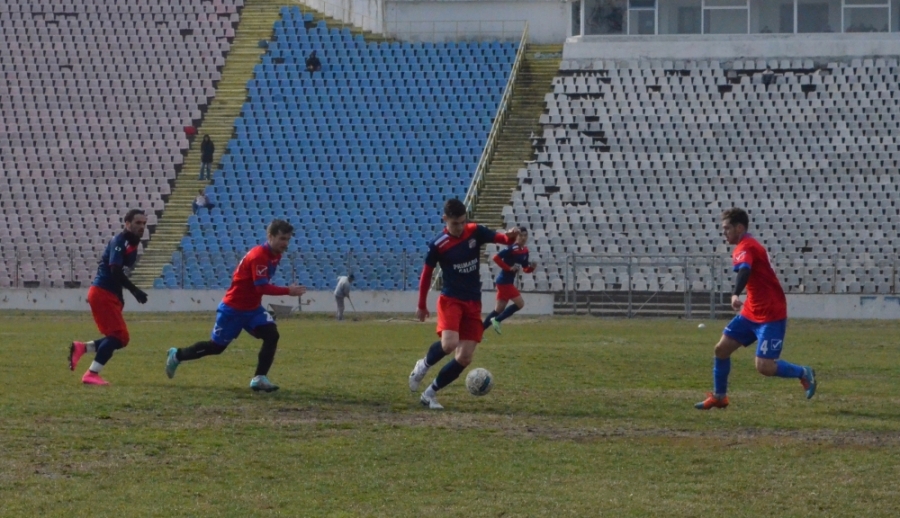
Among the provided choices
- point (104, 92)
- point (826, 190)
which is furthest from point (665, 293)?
point (104, 92)

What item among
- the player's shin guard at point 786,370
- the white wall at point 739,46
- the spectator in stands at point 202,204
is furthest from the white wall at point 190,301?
the player's shin guard at point 786,370

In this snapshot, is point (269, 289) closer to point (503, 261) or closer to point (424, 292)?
point (424, 292)

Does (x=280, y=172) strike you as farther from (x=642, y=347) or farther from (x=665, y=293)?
(x=642, y=347)

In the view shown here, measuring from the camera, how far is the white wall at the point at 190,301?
3612 centimetres

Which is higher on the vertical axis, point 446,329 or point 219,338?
point 446,329

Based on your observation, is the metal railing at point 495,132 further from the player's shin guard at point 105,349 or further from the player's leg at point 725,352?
the player's leg at point 725,352

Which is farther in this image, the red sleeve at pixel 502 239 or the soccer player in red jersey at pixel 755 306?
→ the red sleeve at pixel 502 239

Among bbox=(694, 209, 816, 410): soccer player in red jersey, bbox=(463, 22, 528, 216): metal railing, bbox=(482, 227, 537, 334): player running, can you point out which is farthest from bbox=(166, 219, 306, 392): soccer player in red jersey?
bbox=(463, 22, 528, 216): metal railing

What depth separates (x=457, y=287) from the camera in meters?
13.6

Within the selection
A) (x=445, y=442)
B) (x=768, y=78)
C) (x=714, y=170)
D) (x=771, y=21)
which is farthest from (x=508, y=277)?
(x=771, y=21)

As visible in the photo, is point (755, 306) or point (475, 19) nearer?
point (755, 306)

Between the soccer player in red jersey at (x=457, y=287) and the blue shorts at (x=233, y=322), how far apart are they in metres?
2.04

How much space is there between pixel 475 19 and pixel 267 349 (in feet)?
116

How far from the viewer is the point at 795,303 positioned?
34.2 metres
